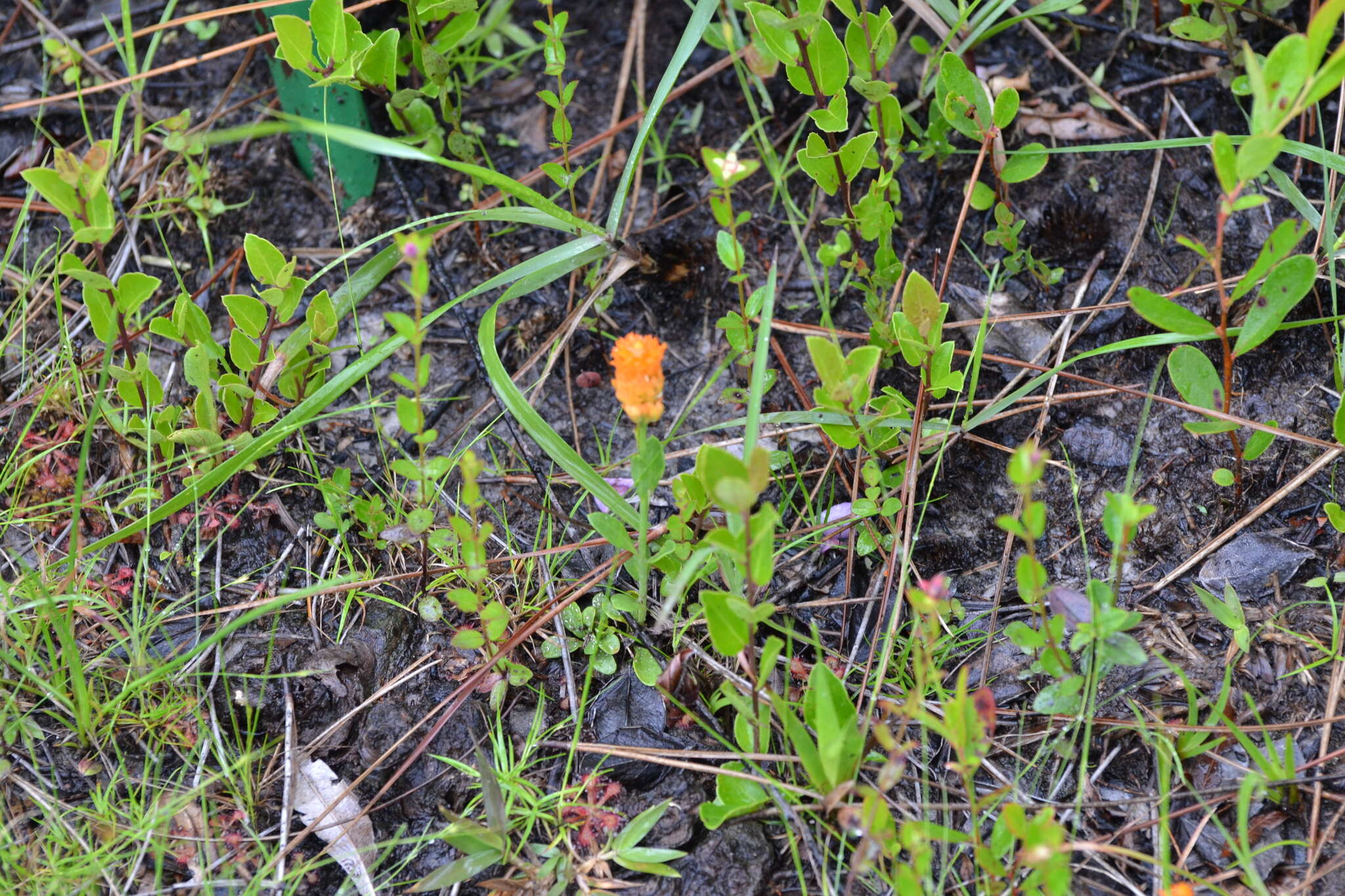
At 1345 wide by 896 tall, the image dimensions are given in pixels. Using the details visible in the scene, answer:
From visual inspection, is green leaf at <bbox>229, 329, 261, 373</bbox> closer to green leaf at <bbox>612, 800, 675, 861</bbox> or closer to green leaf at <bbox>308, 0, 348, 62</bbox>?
green leaf at <bbox>308, 0, 348, 62</bbox>

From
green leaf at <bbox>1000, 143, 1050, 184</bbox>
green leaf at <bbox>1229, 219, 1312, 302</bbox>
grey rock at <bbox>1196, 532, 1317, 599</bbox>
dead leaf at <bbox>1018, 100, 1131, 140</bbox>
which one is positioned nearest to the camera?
green leaf at <bbox>1229, 219, 1312, 302</bbox>

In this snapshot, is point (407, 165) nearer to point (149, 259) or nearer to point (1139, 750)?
point (149, 259)

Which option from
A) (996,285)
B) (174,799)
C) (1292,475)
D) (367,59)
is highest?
(367,59)

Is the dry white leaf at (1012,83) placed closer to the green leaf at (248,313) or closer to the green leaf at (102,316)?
the green leaf at (248,313)

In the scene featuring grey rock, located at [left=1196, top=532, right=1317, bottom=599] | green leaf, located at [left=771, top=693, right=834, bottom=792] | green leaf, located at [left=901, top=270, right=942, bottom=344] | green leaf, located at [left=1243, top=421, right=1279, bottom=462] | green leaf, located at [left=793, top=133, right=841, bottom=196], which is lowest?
green leaf, located at [left=771, top=693, right=834, bottom=792]

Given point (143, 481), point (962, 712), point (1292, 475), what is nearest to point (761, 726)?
point (962, 712)

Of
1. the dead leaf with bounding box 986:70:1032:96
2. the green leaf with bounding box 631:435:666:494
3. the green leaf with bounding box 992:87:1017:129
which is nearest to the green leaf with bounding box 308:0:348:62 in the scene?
the green leaf with bounding box 631:435:666:494

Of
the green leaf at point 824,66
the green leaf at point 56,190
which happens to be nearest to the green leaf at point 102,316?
the green leaf at point 56,190
